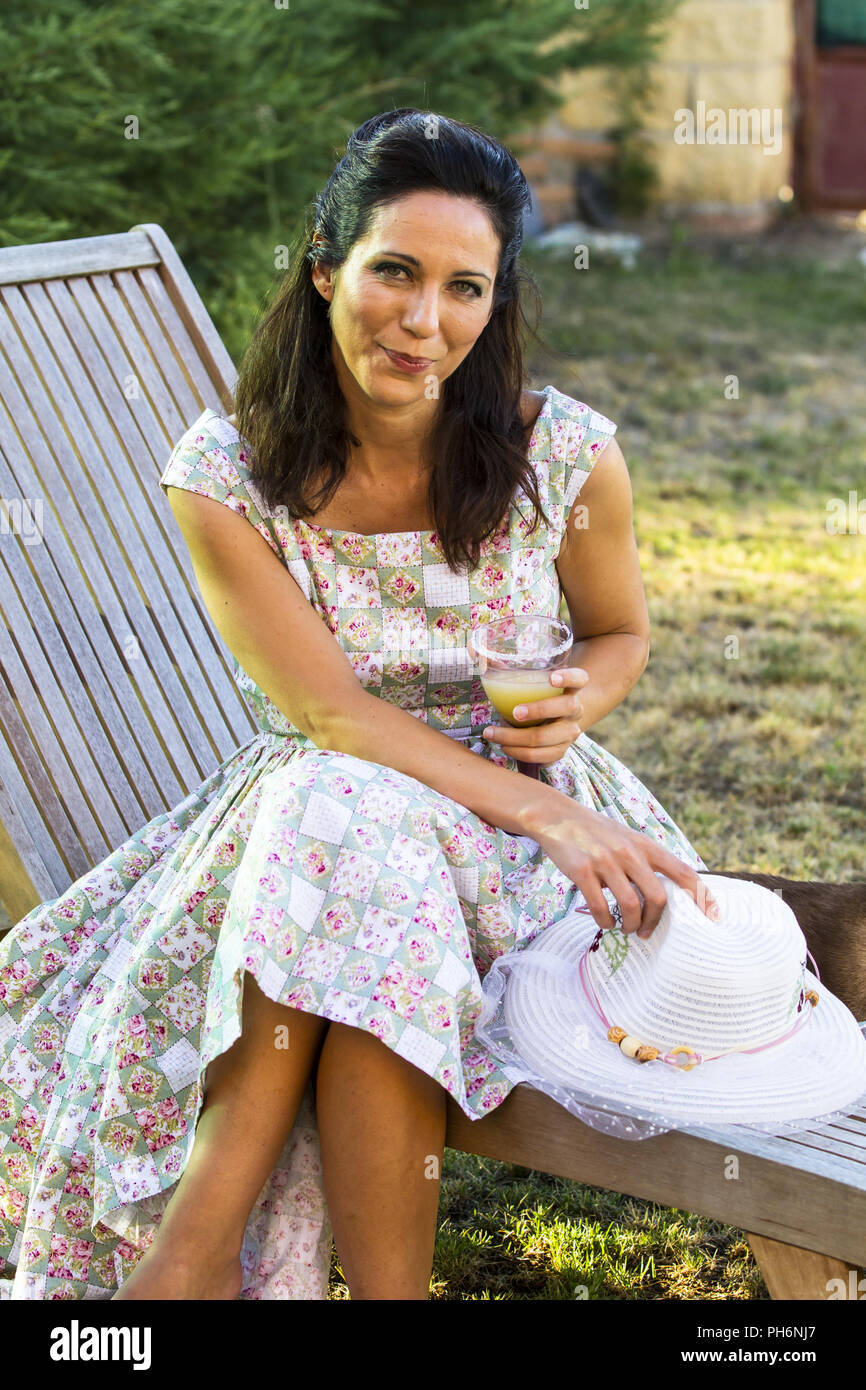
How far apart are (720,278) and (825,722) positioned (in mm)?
6083

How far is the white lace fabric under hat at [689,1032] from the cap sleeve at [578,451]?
74 centimetres

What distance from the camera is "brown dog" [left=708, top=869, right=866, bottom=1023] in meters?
2.39

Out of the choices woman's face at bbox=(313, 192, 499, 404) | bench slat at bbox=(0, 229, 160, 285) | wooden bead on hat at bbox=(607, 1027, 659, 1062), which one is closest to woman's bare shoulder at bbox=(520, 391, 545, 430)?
woman's face at bbox=(313, 192, 499, 404)

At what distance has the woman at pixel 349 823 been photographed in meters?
2.02

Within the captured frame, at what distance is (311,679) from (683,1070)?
79 centimetres

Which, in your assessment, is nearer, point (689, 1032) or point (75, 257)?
point (689, 1032)

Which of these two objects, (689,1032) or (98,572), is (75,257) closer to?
(98,572)

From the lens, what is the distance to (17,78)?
532cm

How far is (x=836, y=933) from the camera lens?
2.42 m

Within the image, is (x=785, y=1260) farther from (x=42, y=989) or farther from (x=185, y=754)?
(x=185, y=754)

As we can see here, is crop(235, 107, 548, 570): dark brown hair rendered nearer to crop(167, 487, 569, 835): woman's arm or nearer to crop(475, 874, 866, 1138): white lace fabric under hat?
crop(167, 487, 569, 835): woman's arm

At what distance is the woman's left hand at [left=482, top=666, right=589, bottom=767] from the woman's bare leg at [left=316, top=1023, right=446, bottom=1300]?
21.2 inches
